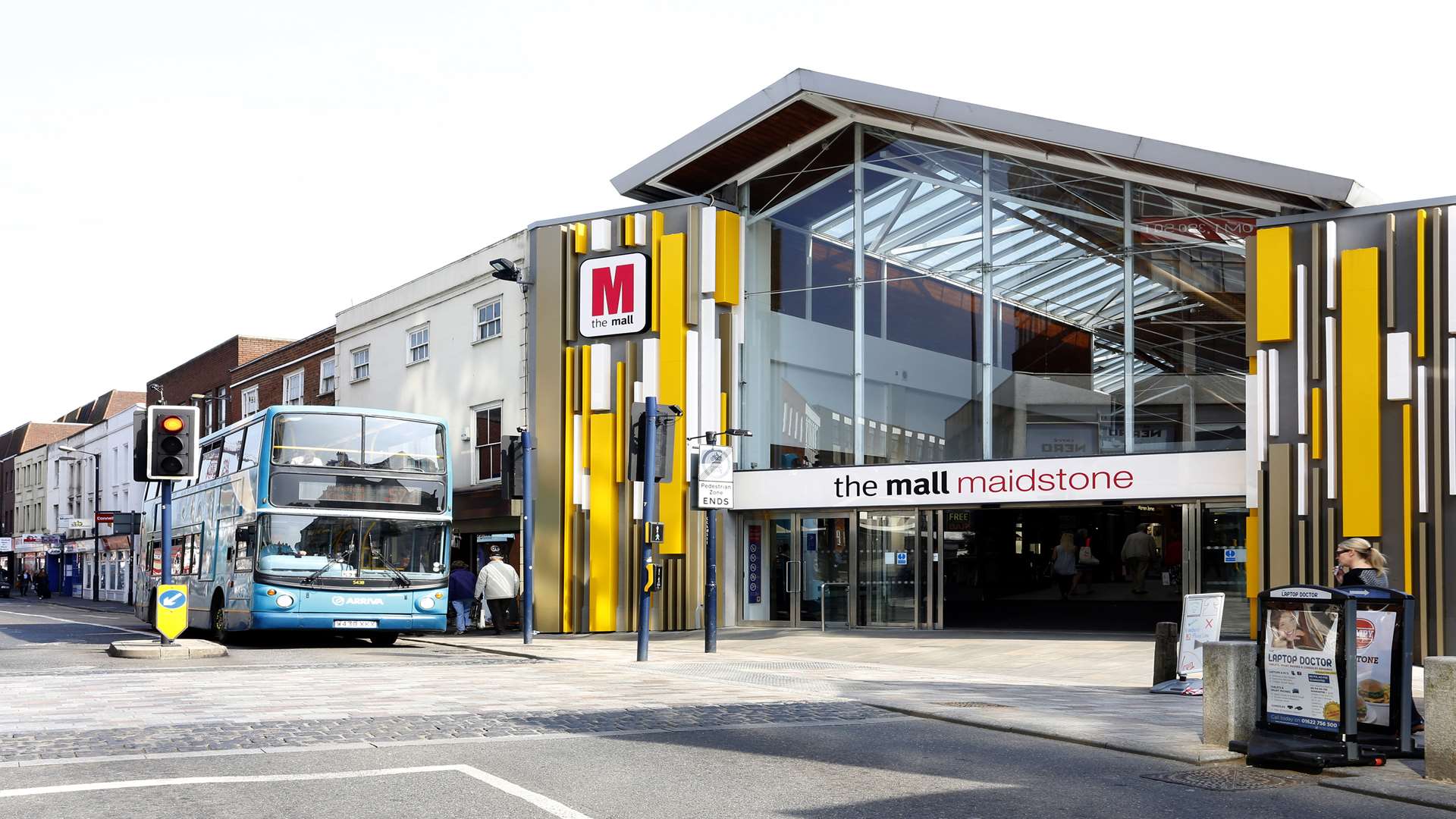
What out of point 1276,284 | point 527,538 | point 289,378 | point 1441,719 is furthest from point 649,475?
point 289,378

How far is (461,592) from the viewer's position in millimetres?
25266

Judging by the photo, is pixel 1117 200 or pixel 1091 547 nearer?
pixel 1117 200

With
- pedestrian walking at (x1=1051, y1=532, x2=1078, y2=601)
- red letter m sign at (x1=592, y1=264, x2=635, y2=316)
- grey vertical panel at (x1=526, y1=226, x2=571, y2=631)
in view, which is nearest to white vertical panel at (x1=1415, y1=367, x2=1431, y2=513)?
pedestrian walking at (x1=1051, y1=532, x2=1078, y2=601)

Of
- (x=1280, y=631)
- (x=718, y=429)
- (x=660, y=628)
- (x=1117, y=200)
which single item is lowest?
(x=660, y=628)

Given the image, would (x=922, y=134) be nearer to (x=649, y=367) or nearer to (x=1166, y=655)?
(x=649, y=367)

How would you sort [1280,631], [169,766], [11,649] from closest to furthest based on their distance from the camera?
[169,766] → [1280,631] → [11,649]

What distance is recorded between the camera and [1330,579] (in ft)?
60.9

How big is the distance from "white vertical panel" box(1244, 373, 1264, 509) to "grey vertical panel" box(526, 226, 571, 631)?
1157 cm

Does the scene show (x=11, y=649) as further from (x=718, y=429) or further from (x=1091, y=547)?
(x=1091, y=547)

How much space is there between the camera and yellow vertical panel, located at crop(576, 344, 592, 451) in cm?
2458

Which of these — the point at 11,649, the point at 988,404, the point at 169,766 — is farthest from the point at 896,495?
the point at 169,766

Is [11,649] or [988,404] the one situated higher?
[988,404]

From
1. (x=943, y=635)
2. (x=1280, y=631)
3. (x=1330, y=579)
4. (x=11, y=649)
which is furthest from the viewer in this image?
(x=943, y=635)

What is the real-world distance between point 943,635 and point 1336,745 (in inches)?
545
